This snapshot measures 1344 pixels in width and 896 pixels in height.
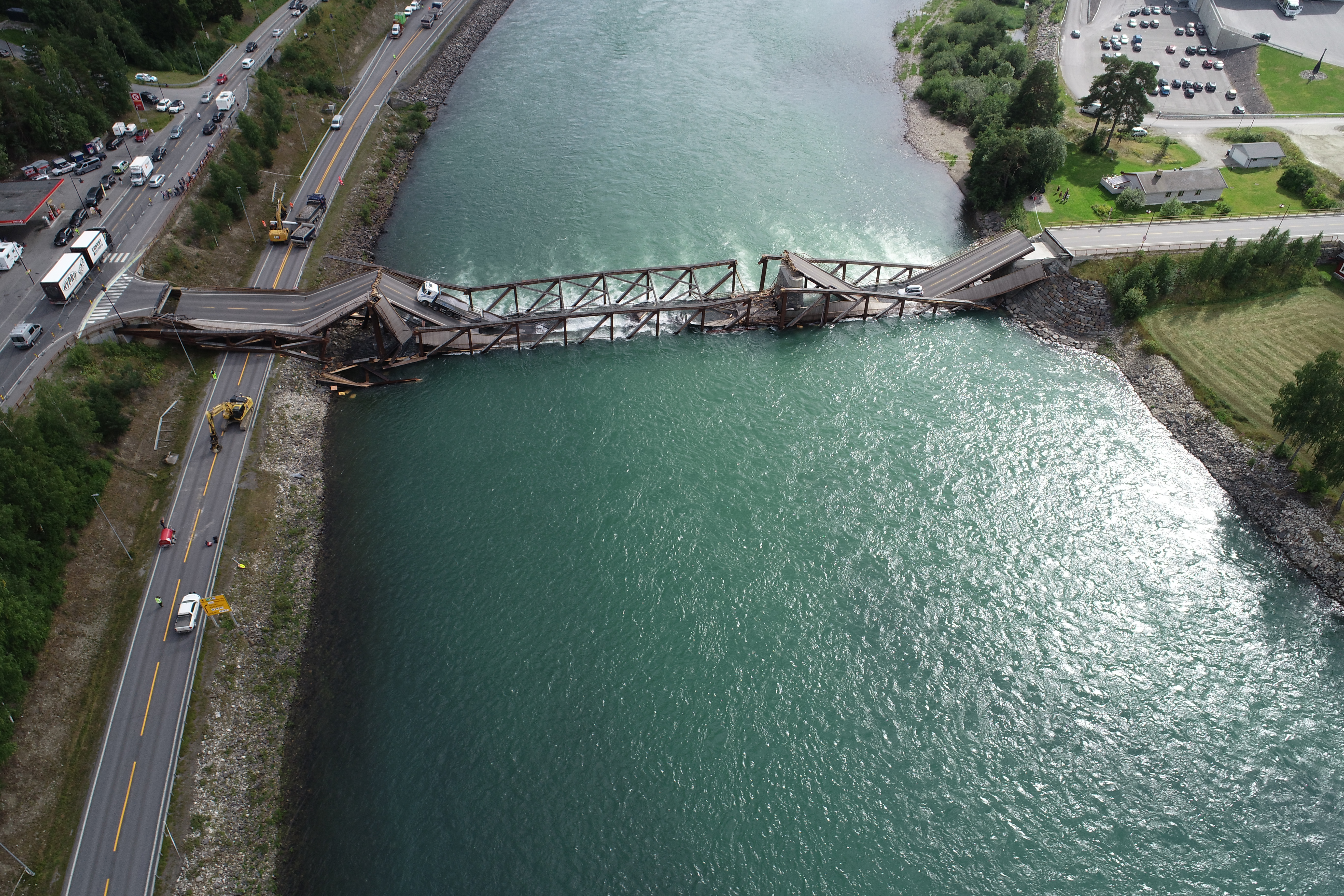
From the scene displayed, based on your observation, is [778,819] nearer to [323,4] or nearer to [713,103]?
[713,103]

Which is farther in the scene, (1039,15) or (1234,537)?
(1039,15)

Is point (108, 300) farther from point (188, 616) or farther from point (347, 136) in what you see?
point (347, 136)

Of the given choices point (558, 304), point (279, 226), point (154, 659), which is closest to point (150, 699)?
point (154, 659)

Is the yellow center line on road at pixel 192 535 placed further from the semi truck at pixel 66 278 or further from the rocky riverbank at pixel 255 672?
the semi truck at pixel 66 278

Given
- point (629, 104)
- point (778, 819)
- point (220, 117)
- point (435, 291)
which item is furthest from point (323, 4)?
point (778, 819)

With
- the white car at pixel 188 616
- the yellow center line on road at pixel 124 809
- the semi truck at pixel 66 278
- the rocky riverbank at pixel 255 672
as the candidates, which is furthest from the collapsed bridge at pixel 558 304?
the yellow center line on road at pixel 124 809

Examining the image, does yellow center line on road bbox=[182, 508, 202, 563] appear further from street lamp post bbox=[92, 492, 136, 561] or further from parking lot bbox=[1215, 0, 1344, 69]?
parking lot bbox=[1215, 0, 1344, 69]

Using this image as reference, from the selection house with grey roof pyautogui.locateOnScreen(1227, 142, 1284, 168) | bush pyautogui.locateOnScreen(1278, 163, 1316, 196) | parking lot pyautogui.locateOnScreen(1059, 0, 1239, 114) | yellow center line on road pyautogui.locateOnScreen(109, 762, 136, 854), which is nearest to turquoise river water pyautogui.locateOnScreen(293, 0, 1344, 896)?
yellow center line on road pyautogui.locateOnScreen(109, 762, 136, 854)
